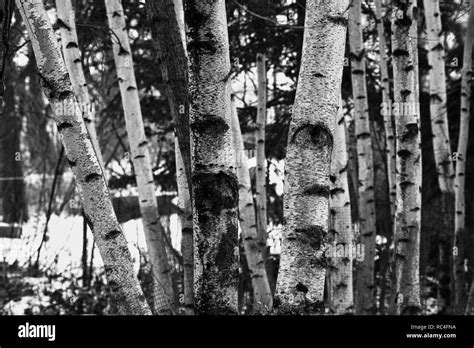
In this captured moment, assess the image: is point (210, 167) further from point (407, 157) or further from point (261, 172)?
point (261, 172)

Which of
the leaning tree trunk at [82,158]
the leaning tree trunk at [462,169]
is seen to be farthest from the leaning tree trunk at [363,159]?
the leaning tree trunk at [82,158]

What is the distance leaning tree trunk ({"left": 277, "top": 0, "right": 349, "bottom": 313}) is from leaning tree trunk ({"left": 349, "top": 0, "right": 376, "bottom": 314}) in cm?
330

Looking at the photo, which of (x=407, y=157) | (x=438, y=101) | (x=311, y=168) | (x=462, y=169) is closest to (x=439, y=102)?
(x=438, y=101)

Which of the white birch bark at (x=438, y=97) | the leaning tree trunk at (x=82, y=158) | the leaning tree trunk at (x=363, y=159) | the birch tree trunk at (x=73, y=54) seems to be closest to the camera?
the leaning tree trunk at (x=82, y=158)

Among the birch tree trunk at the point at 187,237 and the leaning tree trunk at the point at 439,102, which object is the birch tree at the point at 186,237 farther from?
the leaning tree trunk at the point at 439,102

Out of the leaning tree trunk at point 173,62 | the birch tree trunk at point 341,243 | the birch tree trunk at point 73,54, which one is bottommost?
the birch tree trunk at point 341,243

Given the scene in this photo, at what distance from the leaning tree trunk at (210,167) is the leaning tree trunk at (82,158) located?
3.09 feet

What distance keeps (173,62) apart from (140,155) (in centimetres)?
203

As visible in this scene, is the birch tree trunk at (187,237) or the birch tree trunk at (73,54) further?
the birch tree trunk at (73,54)

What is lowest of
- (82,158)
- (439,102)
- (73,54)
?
(82,158)

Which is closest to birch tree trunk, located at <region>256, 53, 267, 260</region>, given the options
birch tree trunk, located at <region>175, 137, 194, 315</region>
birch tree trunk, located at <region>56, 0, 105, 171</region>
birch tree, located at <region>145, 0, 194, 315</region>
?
birch tree trunk, located at <region>56, 0, 105, 171</region>

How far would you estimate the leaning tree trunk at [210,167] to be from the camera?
232 centimetres

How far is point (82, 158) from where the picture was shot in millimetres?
3129

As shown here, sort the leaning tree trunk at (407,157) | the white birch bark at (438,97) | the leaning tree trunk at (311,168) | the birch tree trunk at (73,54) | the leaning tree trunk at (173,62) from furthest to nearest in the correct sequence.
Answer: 1. the white birch bark at (438,97)
2. the birch tree trunk at (73,54)
3. the leaning tree trunk at (407,157)
4. the leaning tree trunk at (173,62)
5. the leaning tree trunk at (311,168)
